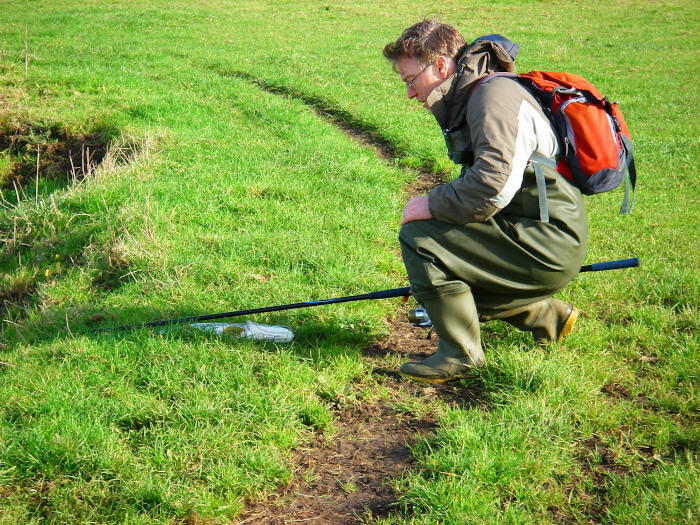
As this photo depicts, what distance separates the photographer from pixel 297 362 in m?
4.09

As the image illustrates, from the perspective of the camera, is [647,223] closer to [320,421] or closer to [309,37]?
[320,421]

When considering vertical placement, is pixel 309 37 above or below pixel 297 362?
above

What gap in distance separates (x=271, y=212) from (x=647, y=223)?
154 inches

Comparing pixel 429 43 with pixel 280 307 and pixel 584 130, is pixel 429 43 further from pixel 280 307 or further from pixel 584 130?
pixel 280 307

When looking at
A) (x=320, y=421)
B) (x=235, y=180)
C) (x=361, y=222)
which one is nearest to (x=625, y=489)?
(x=320, y=421)

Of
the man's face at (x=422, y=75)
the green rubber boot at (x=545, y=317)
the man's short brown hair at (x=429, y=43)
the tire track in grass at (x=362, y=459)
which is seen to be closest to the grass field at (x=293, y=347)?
the tire track in grass at (x=362, y=459)

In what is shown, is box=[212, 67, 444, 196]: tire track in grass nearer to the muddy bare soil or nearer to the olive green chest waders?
the olive green chest waders

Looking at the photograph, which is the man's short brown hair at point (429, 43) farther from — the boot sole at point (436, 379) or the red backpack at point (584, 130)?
the boot sole at point (436, 379)

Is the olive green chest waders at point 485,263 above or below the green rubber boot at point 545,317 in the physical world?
above

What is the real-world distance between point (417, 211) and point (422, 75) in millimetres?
812

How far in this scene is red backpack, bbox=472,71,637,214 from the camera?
3365mm

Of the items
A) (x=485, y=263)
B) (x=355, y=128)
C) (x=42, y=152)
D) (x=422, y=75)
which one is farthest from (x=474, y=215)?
(x=42, y=152)

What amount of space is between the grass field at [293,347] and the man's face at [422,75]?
1.72 meters

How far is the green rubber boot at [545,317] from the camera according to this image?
4.00 metres
